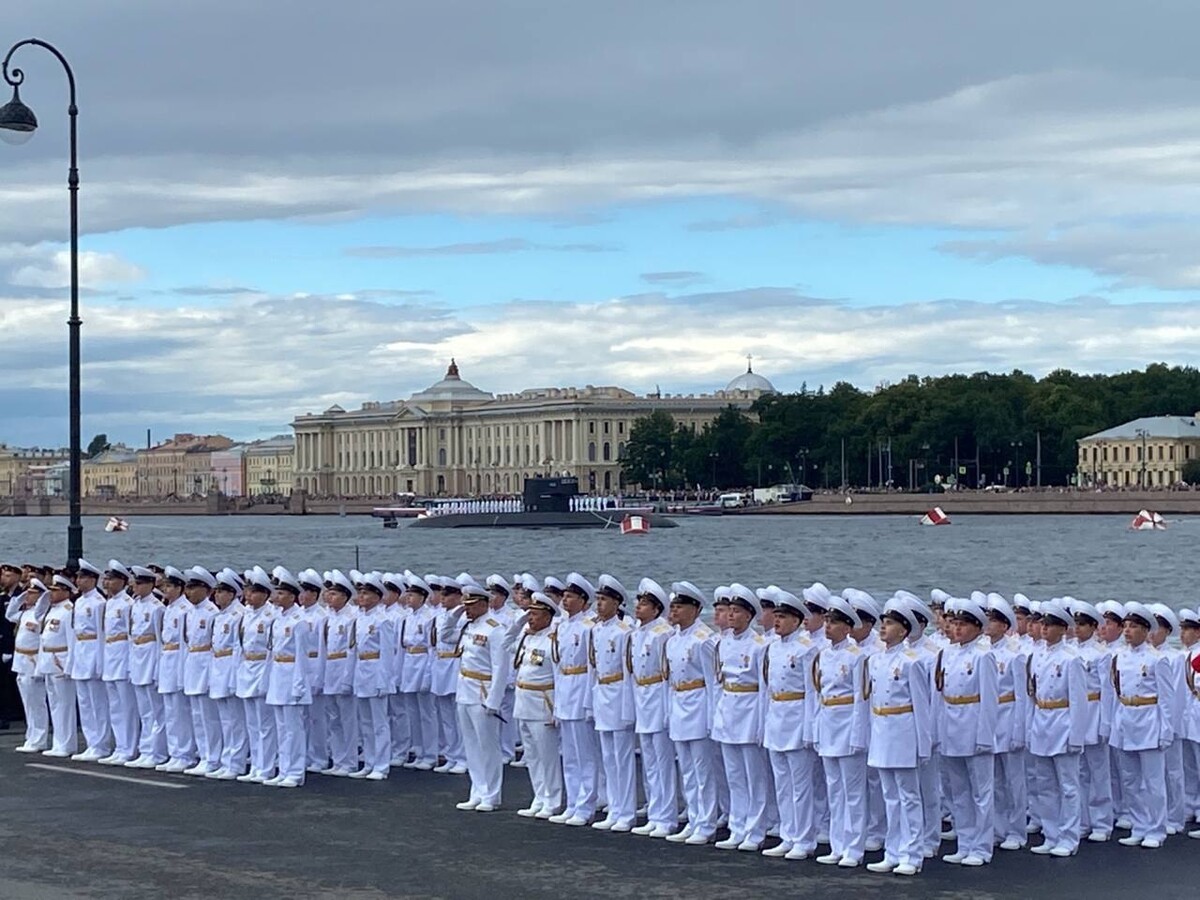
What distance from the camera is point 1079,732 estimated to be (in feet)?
45.8

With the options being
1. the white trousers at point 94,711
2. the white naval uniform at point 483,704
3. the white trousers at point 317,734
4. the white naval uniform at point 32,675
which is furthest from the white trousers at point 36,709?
the white naval uniform at point 483,704

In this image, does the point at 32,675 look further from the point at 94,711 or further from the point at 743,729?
the point at 743,729

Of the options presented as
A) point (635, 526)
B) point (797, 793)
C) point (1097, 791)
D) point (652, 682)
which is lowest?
point (1097, 791)

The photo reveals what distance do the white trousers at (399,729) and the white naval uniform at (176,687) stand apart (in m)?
1.79

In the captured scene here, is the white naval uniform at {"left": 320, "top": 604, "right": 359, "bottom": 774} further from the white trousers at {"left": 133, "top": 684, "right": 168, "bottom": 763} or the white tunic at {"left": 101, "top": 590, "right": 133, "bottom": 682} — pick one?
the white tunic at {"left": 101, "top": 590, "right": 133, "bottom": 682}

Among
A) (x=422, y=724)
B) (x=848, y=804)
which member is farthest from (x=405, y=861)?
(x=422, y=724)

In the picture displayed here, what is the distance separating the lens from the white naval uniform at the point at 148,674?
18.3 meters

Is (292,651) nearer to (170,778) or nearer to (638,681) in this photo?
(170,778)

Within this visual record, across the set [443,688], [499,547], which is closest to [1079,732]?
[443,688]

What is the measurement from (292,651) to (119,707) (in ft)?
8.17

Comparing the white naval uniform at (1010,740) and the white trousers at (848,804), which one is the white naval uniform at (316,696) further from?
the white naval uniform at (1010,740)

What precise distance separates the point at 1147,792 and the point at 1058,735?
837 millimetres

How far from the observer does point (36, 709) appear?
19312 mm

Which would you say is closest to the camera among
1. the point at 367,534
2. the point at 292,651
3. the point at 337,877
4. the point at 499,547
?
the point at 337,877
